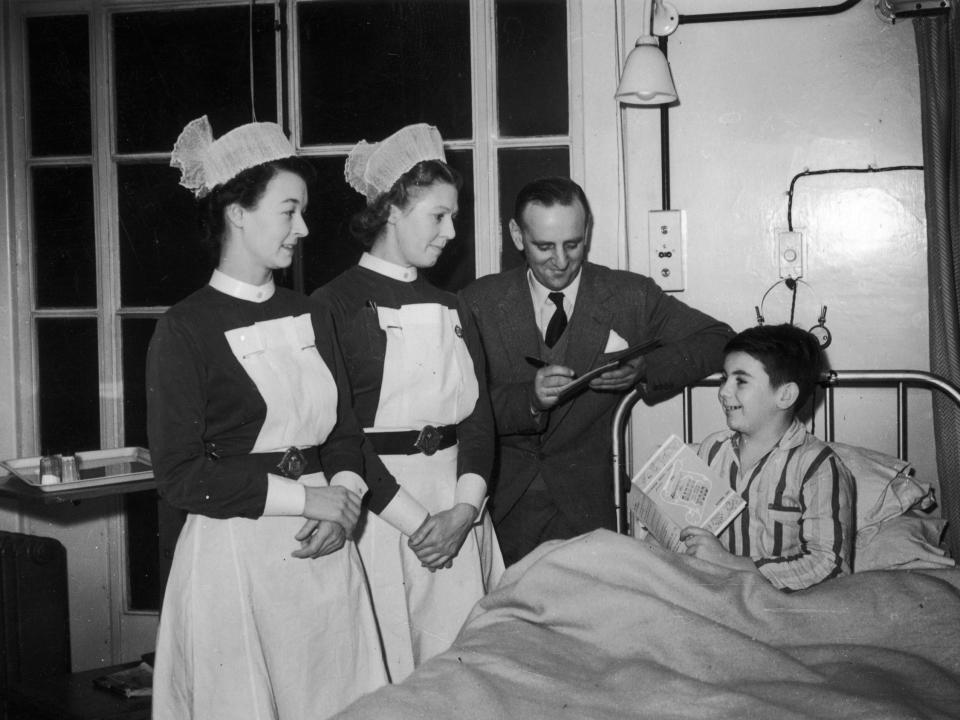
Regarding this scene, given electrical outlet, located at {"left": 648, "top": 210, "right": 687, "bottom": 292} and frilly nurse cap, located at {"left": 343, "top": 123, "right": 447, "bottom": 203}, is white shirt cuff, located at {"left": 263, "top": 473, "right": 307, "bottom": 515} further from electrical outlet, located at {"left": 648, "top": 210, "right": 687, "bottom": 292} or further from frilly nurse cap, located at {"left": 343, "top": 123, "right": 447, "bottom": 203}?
electrical outlet, located at {"left": 648, "top": 210, "right": 687, "bottom": 292}

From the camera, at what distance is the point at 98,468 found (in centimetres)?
330

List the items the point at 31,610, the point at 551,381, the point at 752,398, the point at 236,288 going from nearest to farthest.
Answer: the point at 236,288 < the point at 752,398 < the point at 551,381 < the point at 31,610

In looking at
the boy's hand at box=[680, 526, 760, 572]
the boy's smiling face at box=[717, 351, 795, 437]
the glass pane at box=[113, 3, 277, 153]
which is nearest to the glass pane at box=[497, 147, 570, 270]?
the glass pane at box=[113, 3, 277, 153]

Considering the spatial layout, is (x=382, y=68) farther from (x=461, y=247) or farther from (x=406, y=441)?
(x=406, y=441)

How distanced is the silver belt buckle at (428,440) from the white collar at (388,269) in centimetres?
41

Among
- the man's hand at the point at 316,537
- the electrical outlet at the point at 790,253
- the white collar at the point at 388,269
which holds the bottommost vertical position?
the man's hand at the point at 316,537

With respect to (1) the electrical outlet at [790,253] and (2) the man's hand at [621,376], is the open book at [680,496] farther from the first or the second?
(1) the electrical outlet at [790,253]

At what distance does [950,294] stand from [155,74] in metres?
3.03

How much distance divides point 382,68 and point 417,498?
6.21 feet

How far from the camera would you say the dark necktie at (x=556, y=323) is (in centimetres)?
299

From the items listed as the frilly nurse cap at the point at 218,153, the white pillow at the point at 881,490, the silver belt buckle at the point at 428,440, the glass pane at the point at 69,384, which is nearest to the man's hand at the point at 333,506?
the silver belt buckle at the point at 428,440

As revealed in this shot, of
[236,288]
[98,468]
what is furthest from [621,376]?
[98,468]

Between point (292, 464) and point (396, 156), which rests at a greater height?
point (396, 156)

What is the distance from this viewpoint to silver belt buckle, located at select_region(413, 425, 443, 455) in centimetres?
244
